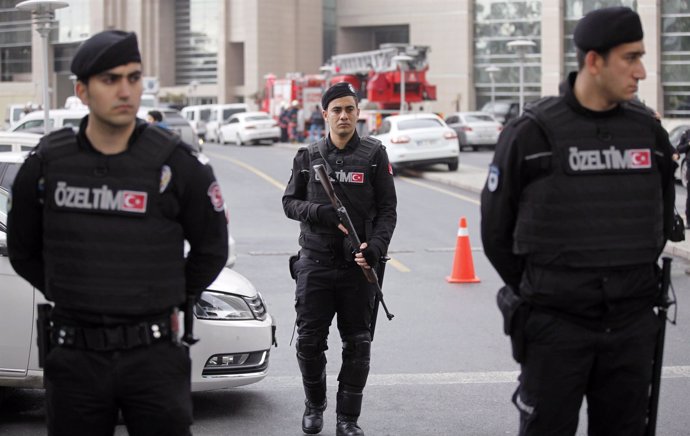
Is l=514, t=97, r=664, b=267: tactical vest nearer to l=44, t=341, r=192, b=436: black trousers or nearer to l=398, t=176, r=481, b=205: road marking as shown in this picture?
l=44, t=341, r=192, b=436: black trousers

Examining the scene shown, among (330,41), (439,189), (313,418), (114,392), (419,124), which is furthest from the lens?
(330,41)

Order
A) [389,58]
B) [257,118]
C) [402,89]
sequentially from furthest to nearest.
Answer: [257,118]
[389,58]
[402,89]

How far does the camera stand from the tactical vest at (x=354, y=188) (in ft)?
21.5

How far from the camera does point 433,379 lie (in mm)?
8266

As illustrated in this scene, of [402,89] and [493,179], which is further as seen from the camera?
[402,89]

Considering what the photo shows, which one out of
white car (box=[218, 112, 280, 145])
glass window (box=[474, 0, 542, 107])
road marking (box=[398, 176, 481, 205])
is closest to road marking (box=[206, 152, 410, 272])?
road marking (box=[398, 176, 481, 205])

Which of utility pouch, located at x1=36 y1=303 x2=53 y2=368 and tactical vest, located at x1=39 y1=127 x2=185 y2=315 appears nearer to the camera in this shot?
tactical vest, located at x1=39 y1=127 x2=185 y2=315

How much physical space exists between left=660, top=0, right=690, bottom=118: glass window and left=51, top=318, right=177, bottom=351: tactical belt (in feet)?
184

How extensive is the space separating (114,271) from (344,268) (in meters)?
2.55

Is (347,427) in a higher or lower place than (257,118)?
lower

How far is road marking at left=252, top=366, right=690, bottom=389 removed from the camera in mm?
8117

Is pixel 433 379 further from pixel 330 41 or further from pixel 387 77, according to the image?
pixel 330 41

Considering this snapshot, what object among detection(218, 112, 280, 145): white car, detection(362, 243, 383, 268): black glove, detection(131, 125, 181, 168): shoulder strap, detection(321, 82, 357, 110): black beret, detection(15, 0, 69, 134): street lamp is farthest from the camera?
detection(218, 112, 280, 145): white car

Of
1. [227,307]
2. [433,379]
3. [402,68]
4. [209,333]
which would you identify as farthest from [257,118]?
[209,333]
